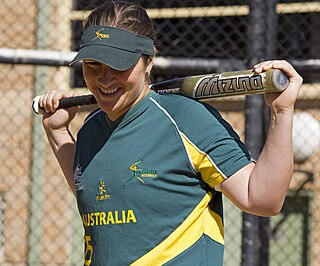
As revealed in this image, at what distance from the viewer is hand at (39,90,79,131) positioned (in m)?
2.88

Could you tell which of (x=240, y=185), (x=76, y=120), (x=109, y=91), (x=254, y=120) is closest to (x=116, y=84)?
(x=109, y=91)

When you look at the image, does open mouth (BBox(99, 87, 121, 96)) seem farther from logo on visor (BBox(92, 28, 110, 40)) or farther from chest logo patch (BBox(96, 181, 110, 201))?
chest logo patch (BBox(96, 181, 110, 201))

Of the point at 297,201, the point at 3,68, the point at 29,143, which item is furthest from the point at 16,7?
the point at 297,201

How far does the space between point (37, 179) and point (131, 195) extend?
391 centimetres

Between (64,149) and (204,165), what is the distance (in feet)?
2.49

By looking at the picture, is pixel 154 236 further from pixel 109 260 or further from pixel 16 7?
pixel 16 7

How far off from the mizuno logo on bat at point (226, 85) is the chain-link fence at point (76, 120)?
3.30 metres

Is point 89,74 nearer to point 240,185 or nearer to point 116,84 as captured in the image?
point 116,84

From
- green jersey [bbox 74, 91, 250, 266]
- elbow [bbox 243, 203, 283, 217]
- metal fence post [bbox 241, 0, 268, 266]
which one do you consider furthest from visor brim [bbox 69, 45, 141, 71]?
metal fence post [bbox 241, 0, 268, 266]

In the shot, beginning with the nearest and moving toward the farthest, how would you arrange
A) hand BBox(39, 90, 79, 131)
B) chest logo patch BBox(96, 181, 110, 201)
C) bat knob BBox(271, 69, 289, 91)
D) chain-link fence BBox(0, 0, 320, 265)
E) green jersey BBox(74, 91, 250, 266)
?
bat knob BBox(271, 69, 289, 91) → green jersey BBox(74, 91, 250, 266) → chest logo patch BBox(96, 181, 110, 201) → hand BBox(39, 90, 79, 131) → chain-link fence BBox(0, 0, 320, 265)

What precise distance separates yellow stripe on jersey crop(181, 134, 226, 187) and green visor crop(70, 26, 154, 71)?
0.94 feet

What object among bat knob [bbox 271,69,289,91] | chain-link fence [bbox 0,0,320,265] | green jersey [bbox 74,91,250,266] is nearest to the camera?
bat knob [bbox 271,69,289,91]

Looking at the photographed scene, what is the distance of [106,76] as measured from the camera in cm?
231

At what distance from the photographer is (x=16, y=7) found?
6.52m
